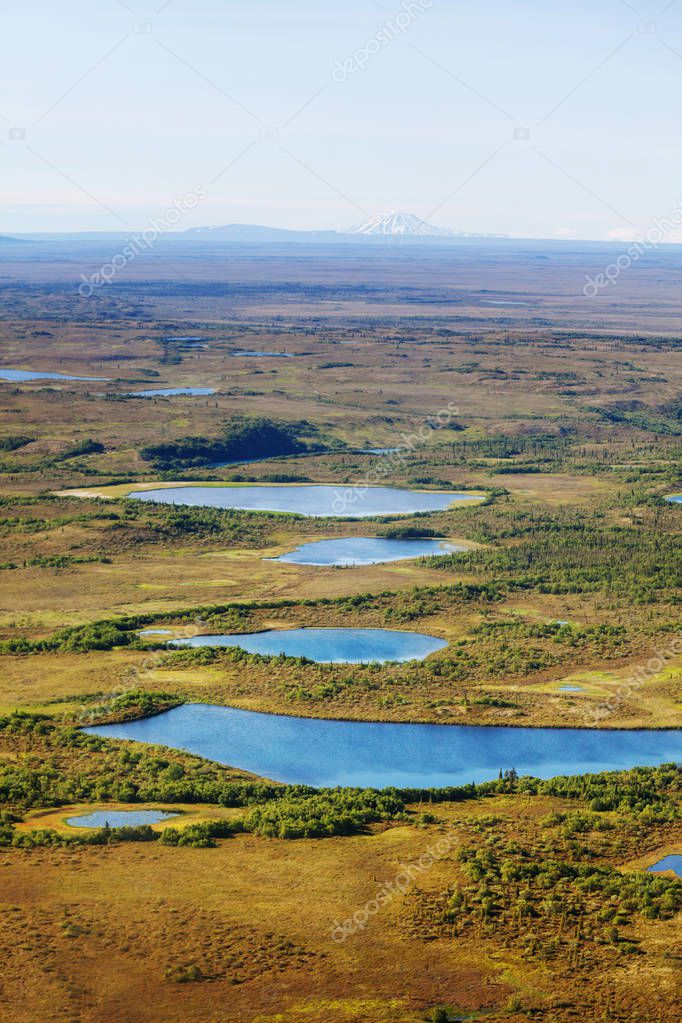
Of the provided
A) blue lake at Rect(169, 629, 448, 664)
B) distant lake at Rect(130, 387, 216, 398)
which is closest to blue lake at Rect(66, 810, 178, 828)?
blue lake at Rect(169, 629, 448, 664)

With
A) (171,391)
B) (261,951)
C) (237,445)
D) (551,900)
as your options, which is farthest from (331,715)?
A: (171,391)

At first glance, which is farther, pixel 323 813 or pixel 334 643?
pixel 334 643

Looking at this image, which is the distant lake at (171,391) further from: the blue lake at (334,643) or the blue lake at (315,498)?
the blue lake at (334,643)

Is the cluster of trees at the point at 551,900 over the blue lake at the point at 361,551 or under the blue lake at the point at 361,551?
over

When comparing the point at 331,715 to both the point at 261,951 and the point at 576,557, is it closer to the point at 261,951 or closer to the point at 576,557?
the point at 261,951

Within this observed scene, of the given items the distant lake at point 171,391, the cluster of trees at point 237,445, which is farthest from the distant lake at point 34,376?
the cluster of trees at point 237,445

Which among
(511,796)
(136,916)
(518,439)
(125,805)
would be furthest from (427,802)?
→ (518,439)
